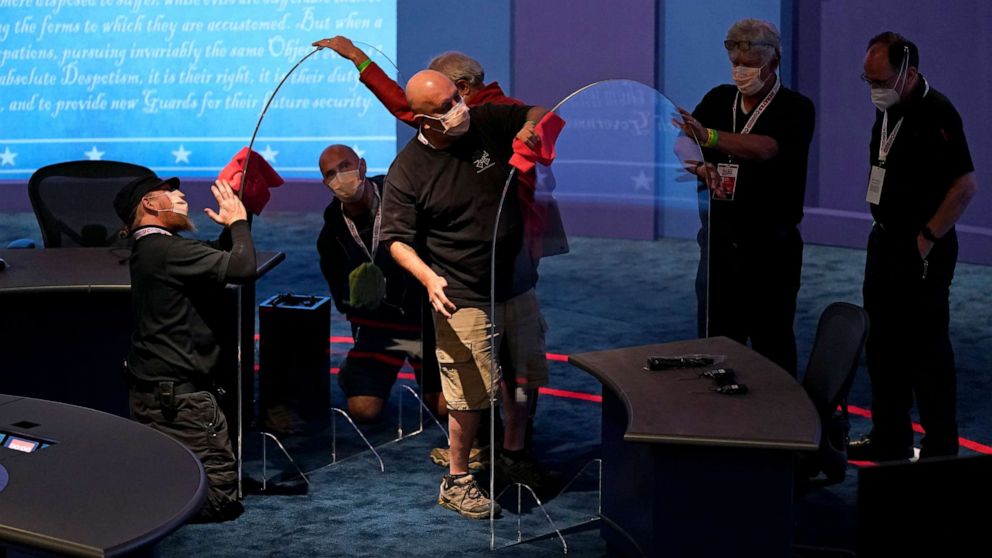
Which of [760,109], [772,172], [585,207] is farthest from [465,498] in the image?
[760,109]

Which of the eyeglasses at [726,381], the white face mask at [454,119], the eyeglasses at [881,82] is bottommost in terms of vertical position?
the eyeglasses at [726,381]

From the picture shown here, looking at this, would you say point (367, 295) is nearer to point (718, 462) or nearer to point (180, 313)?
point (180, 313)

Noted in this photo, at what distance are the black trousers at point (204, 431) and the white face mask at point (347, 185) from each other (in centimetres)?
84

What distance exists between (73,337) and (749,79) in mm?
2583

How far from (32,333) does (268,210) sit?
528 cm

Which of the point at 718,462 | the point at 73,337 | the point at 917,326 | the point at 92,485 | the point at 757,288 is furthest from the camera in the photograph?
the point at 73,337

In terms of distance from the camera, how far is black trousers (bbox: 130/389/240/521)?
4.48 metres

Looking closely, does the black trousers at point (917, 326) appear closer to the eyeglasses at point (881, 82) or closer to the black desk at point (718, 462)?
the eyeglasses at point (881, 82)

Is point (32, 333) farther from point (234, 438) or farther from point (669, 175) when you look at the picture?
point (669, 175)

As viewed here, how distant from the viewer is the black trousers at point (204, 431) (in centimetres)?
448

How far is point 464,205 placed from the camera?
4.47 meters

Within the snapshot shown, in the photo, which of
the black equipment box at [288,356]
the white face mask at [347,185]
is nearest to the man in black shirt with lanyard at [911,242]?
the white face mask at [347,185]

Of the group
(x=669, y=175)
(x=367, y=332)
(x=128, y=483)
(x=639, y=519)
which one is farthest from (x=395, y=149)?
(x=128, y=483)

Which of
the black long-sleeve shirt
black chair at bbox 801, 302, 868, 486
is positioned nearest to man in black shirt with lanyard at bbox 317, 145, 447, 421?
the black long-sleeve shirt
